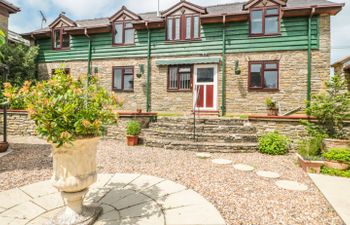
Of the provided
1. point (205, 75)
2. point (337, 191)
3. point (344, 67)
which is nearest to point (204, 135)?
point (337, 191)

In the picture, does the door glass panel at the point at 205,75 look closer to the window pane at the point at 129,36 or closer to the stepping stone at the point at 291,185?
the window pane at the point at 129,36

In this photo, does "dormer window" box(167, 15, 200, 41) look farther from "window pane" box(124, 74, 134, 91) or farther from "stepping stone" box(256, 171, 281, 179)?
"stepping stone" box(256, 171, 281, 179)

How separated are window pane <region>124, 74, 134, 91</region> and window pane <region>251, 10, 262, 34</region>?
7285 millimetres

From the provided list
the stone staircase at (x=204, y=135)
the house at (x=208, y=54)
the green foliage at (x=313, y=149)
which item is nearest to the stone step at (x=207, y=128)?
the stone staircase at (x=204, y=135)

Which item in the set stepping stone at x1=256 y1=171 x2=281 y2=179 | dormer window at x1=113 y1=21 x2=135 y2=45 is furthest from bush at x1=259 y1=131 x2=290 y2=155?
dormer window at x1=113 y1=21 x2=135 y2=45

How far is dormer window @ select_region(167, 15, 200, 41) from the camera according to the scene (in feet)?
36.5

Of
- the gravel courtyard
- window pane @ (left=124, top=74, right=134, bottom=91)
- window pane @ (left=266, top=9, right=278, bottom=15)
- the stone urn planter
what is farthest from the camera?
window pane @ (left=124, top=74, right=134, bottom=91)

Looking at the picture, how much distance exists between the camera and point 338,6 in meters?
9.03

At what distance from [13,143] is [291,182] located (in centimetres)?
979

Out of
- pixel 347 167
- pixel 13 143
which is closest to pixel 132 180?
pixel 347 167

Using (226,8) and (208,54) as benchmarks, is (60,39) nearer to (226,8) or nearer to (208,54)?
(208,54)

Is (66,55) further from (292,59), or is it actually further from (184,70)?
(292,59)

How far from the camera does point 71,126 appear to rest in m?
2.25

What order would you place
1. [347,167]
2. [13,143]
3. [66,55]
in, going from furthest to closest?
[66,55] < [13,143] < [347,167]
